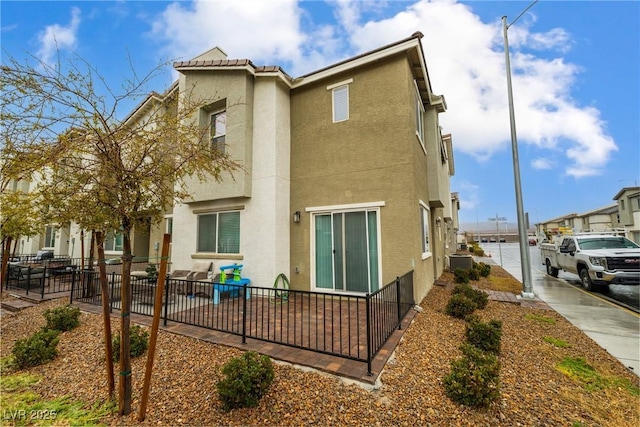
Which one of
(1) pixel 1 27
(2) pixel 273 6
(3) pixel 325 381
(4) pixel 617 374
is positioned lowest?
(4) pixel 617 374

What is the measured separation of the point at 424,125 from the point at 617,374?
9.00m

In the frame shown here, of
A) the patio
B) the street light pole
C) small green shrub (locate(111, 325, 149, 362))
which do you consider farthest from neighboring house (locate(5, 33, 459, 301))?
small green shrub (locate(111, 325, 149, 362))

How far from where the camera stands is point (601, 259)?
9531 millimetres

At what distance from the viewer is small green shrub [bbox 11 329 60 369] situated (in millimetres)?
4574

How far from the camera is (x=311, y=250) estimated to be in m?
8.48

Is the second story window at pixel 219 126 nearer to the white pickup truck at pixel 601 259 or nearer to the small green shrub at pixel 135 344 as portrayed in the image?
the small green shrub at pixel 135 344

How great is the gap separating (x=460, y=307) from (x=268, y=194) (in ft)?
20.0

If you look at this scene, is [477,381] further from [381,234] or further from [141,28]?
[141,28]

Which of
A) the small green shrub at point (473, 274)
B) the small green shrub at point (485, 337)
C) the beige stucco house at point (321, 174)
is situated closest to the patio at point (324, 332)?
the small green shrub at point (485, 337)

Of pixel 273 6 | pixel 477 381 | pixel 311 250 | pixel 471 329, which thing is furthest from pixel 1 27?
pixel 471 329

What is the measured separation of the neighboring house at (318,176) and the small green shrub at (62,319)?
149 inches

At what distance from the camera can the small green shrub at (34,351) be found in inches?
180

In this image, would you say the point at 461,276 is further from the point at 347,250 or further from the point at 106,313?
the point at 106,313

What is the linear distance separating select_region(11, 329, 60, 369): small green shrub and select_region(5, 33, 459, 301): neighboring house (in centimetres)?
454
